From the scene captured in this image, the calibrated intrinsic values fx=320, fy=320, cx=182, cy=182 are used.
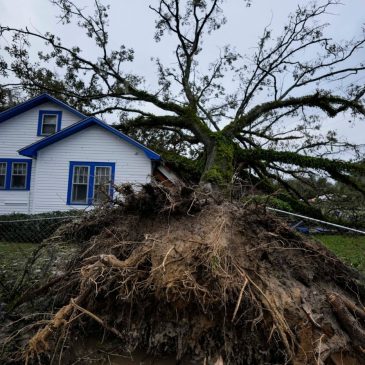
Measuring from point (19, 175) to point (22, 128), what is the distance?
2.28m

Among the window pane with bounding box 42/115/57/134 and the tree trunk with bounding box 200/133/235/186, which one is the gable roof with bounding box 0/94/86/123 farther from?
the tree trunk with bounding box 200/133/235/186

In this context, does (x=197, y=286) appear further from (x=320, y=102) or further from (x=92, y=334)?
(x=320, y=102)

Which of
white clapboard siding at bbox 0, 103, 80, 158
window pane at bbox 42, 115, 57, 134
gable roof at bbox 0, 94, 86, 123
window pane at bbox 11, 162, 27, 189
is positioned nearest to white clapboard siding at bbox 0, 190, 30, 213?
window pane at bbox 11, 162, 27, 189

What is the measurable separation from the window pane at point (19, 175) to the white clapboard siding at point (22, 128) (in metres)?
0.74

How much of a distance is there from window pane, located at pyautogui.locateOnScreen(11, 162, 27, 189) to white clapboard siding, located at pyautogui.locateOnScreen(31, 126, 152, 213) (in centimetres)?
83

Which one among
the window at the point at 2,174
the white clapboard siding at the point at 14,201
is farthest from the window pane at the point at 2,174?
the white clapboard siding at the point at 14,201

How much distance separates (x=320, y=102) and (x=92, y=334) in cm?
1543

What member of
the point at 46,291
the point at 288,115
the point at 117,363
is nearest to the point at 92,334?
the point at 117,363

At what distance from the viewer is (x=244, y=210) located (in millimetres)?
4055

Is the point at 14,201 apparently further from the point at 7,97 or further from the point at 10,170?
the point at 7,97

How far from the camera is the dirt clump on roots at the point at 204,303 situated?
288cm

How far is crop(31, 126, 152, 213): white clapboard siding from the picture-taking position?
13.5 m

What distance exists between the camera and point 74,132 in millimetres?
13617

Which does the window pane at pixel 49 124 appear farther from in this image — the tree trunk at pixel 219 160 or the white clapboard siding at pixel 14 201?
the tree trunk at pixel 219 160
